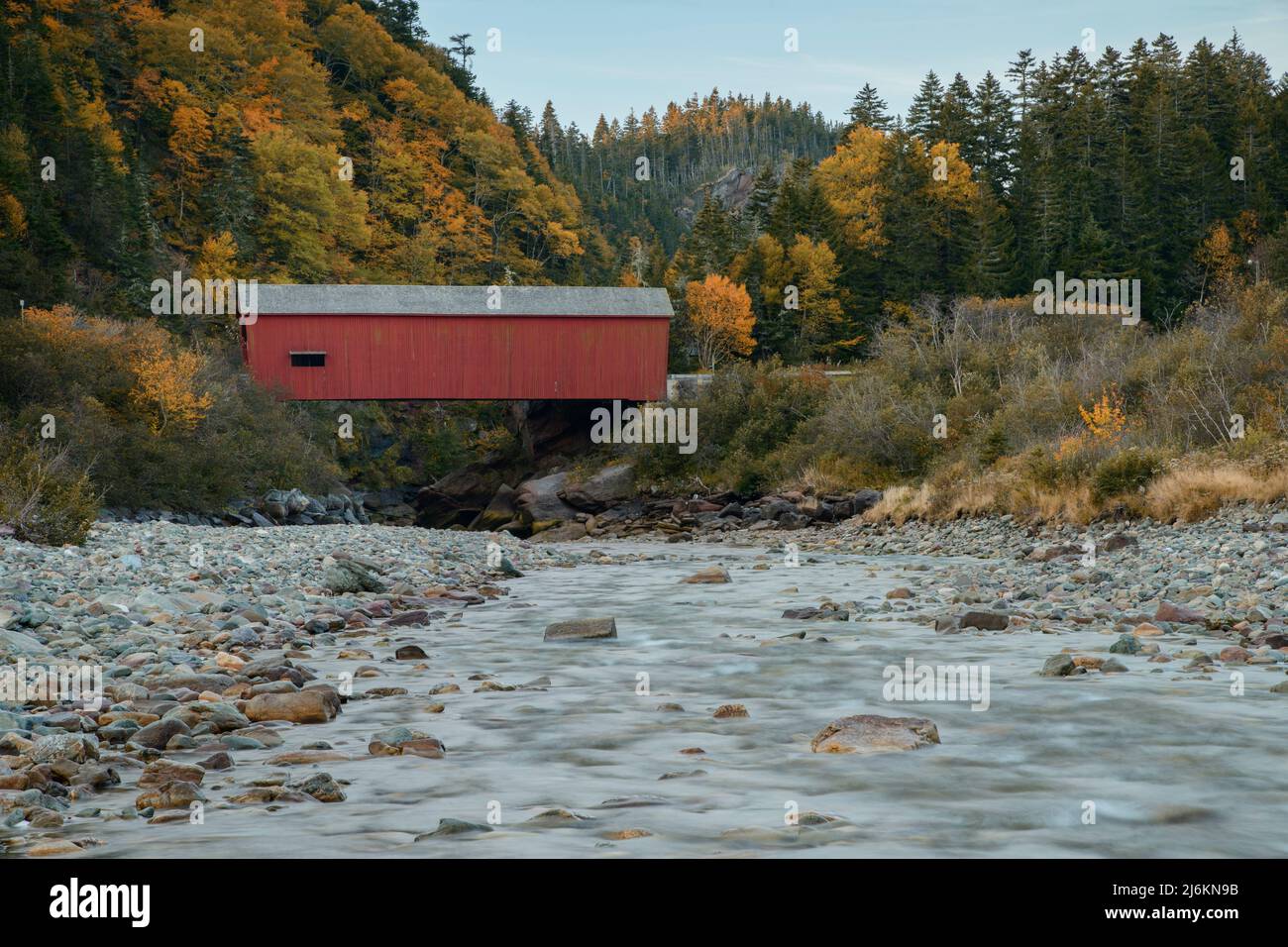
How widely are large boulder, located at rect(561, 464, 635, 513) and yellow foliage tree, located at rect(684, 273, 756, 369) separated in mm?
15120

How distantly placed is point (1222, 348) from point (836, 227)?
32.2 meters

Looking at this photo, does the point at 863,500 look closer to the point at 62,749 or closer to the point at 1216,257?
the point at 62,749

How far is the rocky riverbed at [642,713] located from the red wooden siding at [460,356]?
65.5 feet

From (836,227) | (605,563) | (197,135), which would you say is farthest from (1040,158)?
(605,563)

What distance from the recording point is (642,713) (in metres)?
7.08

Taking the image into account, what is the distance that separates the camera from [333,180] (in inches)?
1982

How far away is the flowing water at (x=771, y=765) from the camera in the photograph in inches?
171

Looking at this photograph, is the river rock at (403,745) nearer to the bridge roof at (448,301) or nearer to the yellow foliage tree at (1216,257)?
the bridge roof at (448,301)

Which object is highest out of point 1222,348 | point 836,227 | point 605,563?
point 836,227

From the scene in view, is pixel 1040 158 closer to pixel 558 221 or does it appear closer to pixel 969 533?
pixel 558 221

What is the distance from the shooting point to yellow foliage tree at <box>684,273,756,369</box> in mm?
48125

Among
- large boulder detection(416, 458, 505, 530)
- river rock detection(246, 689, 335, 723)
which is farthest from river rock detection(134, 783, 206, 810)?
large boulder detection(416, 458, 505, 530)

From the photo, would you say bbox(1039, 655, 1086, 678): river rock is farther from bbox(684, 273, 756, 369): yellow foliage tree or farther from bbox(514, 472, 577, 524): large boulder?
bbox(684, 273, 756, 369): yellow foliage tree
